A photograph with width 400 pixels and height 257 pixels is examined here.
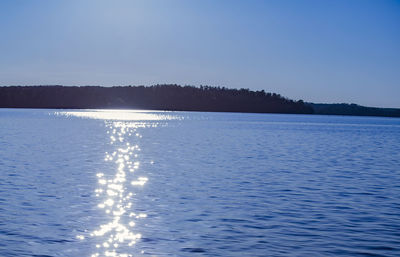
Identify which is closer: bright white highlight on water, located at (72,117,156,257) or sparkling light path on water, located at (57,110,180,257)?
sparkling light path on water, located at (57,110,180,257)

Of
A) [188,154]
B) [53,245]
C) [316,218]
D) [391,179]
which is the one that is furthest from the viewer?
[188,154]

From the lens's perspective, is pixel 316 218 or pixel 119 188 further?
pixel 119 188

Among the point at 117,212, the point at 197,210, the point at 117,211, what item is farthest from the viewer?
the point at 197,210

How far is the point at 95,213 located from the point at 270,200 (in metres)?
8.43

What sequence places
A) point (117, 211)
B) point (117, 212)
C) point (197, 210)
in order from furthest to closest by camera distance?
point (197, 210) → point (117, 211) → point (117, 212)

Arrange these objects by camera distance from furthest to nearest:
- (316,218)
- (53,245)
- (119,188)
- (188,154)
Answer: (188,154)
(119,188)
(316,218)
(53,245)

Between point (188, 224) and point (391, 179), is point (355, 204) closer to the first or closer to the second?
point (188, 224)

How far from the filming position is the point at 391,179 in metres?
35.0

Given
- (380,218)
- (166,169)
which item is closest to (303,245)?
(380,218)

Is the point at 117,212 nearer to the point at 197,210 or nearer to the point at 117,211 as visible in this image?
the point at 117,211

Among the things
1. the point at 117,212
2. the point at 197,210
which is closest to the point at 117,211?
the point at 117,212

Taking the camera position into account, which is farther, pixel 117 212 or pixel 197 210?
pixel 197 210

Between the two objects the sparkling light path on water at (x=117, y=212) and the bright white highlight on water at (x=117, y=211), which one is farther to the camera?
the bright white highlight on water at (x=117, y=211)

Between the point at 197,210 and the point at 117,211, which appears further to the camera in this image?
the point at 197,210
